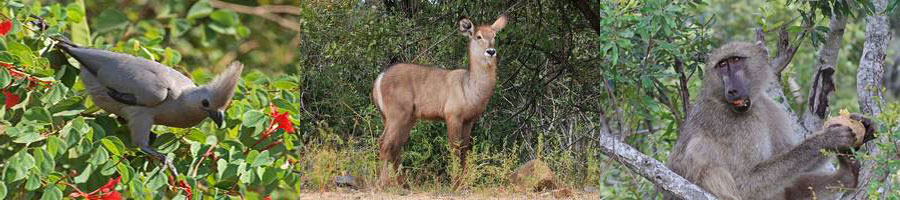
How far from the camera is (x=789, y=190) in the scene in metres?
3.43

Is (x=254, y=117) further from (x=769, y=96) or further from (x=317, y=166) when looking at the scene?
(x=769, y=96)

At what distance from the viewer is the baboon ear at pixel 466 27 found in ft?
Answer: 11.8

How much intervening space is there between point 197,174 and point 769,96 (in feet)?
6.68

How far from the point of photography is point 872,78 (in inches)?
138

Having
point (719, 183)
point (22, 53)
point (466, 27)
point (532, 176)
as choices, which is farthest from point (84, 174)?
point (719, 183)

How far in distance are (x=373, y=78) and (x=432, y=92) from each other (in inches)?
9.0


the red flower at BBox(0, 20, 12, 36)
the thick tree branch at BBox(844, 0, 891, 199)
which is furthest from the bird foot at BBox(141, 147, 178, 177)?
the thick tree branch at BBox(844, 0, 891, 199)

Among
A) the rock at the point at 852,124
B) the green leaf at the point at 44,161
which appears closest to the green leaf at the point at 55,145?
the green leaf at the point at 44,161

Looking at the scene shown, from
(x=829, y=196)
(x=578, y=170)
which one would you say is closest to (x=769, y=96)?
(x=829, y=196)

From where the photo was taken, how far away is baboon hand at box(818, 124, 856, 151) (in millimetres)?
→ 3295

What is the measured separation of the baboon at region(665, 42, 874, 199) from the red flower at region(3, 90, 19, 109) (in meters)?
2.26

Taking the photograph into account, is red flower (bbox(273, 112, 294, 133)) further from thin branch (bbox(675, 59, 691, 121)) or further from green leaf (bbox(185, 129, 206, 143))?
thin branch (bbox(675, 59, 691, 121))

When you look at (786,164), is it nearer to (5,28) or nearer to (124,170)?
(124,170)

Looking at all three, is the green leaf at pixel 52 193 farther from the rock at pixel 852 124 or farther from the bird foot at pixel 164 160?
the rock at pixel 852 124
